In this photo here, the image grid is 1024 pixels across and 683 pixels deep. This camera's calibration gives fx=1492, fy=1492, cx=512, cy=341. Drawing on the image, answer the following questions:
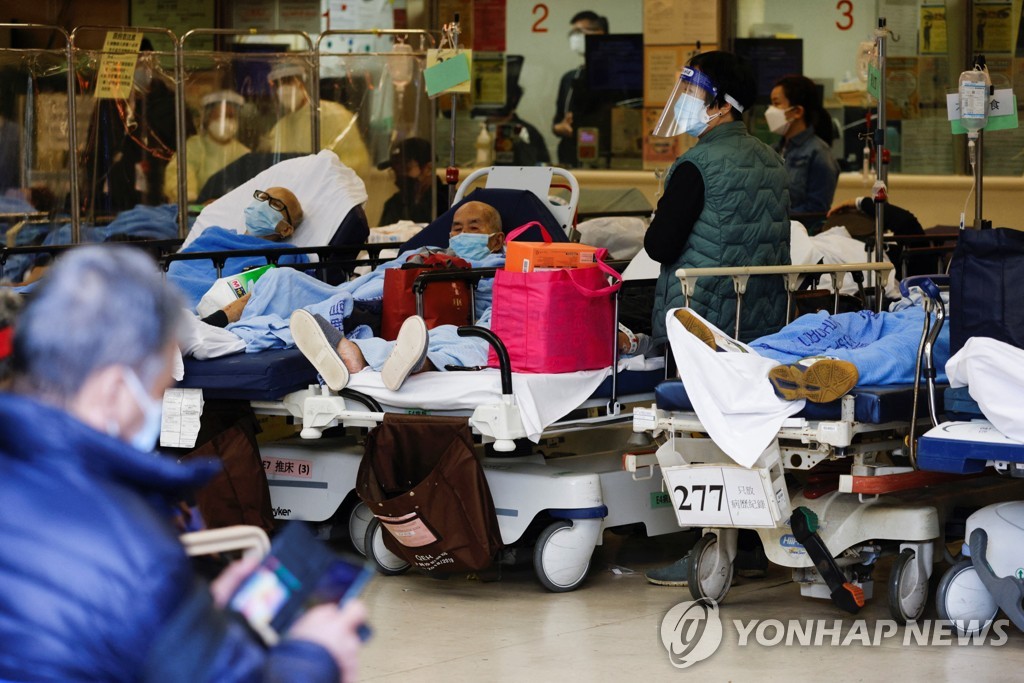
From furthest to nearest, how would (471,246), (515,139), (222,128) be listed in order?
(515,139)
(222,128)
(471,246)

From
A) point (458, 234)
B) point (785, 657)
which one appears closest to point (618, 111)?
point (458, 234)

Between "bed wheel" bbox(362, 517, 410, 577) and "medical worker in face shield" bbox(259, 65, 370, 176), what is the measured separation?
3.59 metres

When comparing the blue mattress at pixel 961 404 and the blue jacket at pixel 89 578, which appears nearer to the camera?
the blue jacket at pixel 89 578

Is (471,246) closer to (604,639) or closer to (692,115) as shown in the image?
(692,115)

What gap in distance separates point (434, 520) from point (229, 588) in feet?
10.3

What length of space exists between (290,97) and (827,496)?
4.76 metres

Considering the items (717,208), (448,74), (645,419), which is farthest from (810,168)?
(645,419)

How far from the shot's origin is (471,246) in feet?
19.5

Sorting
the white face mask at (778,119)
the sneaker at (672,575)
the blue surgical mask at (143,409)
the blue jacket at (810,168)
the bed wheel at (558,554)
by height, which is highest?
the white face mask at (778,119)

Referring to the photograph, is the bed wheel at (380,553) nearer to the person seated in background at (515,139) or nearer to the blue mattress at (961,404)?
the blue mattress at (961,404)

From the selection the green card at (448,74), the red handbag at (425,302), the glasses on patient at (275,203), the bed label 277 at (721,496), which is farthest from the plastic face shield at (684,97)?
the glasses on patient at (275,203)

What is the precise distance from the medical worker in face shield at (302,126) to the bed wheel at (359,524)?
11.3 ft

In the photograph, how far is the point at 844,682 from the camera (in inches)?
159

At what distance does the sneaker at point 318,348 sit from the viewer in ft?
16.2
